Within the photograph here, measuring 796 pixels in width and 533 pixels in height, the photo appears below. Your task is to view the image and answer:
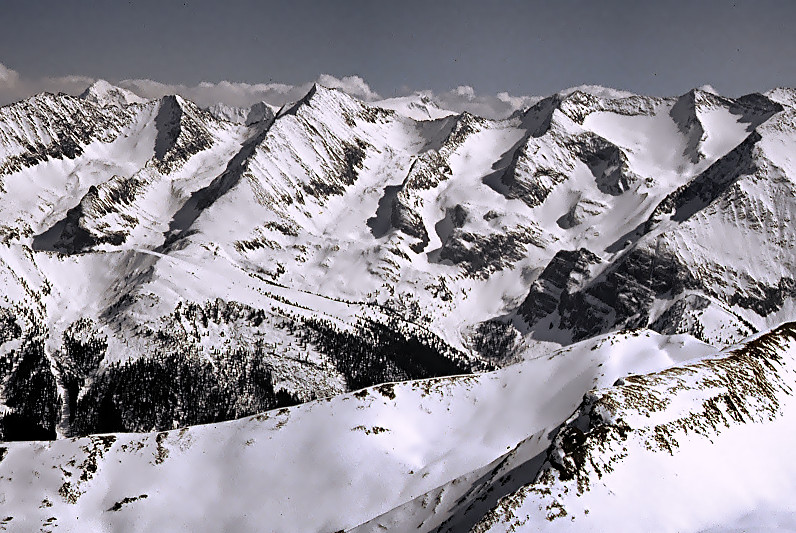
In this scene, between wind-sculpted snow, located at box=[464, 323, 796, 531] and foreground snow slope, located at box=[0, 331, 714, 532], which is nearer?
wind-sculpted snow, located at box=[464, 323, 796, 531]

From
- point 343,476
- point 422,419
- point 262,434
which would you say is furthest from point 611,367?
point 262,434

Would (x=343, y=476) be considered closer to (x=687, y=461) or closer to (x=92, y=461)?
(x=92, y=461)

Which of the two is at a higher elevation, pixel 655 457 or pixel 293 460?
pixel 293 460

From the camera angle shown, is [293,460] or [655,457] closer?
[655,457]

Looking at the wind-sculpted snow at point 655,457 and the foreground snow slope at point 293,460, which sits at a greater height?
the foreground snow slope at point 293,460

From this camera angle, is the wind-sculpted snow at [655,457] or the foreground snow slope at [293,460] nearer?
the wind-sculpted snow at [655,457]

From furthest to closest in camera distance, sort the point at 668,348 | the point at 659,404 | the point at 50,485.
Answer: the point at 668,348 < the point at 50,485 < the point at 659,404

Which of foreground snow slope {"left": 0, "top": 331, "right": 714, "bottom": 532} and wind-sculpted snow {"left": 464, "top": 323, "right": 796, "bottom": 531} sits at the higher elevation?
foreground snow slope {"left": 0, "top": 331, "right": 714, "bottom": 532}

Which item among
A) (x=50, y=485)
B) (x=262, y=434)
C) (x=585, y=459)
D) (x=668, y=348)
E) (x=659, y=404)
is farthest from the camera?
(x=668, y=348)
